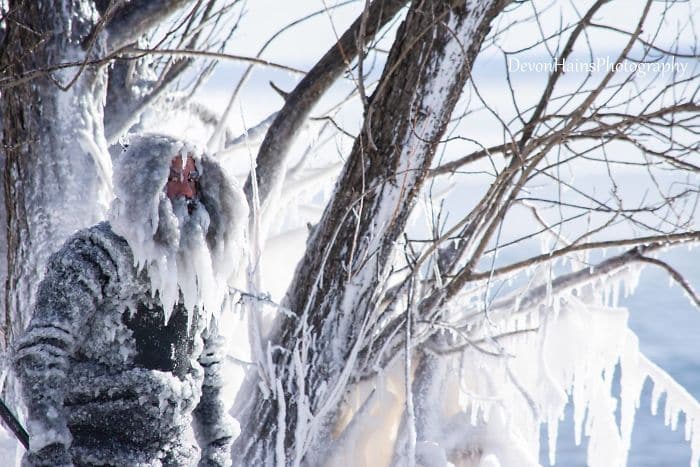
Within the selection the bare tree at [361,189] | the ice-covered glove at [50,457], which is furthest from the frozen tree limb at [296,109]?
the ice-covered glove at [50,457]

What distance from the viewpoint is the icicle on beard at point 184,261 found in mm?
2572

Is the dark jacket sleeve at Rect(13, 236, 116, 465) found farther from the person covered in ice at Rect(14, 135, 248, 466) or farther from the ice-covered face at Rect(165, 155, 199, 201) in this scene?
the ice-covered face at Rect(165, 155, 199, 201)

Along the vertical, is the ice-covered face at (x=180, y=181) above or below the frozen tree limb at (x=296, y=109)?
below

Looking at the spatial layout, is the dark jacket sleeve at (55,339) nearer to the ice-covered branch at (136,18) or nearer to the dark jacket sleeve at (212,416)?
the dark jacket sleeve at (212,416)

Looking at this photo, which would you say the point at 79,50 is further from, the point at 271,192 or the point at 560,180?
the point at 560,180

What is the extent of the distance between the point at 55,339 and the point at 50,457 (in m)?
0.32

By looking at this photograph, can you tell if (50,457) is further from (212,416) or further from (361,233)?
(361,233)

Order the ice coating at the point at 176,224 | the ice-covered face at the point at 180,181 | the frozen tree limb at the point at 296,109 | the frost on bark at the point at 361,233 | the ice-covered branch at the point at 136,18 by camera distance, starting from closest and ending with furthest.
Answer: the ice coating at the point at 176,224, the ice-covered face at the point at 180,181, the frost on bark at the point at 361,233, the frozen tree limb at the point at 296,109, the ice-covered branch at the point at 136,18

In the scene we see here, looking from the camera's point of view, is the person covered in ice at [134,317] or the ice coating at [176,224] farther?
the ice coating at [176,224]

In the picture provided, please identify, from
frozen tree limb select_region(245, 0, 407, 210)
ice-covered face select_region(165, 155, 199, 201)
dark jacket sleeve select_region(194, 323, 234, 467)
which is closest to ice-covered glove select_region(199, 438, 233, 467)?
dark jacket sleeve select_region(194, 323, 234, 467)

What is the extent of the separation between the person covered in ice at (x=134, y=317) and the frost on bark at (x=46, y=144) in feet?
5.81

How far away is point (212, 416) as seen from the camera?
2.84 m

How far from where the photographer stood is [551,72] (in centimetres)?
446

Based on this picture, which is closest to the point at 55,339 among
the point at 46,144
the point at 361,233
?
the point at 361,233
